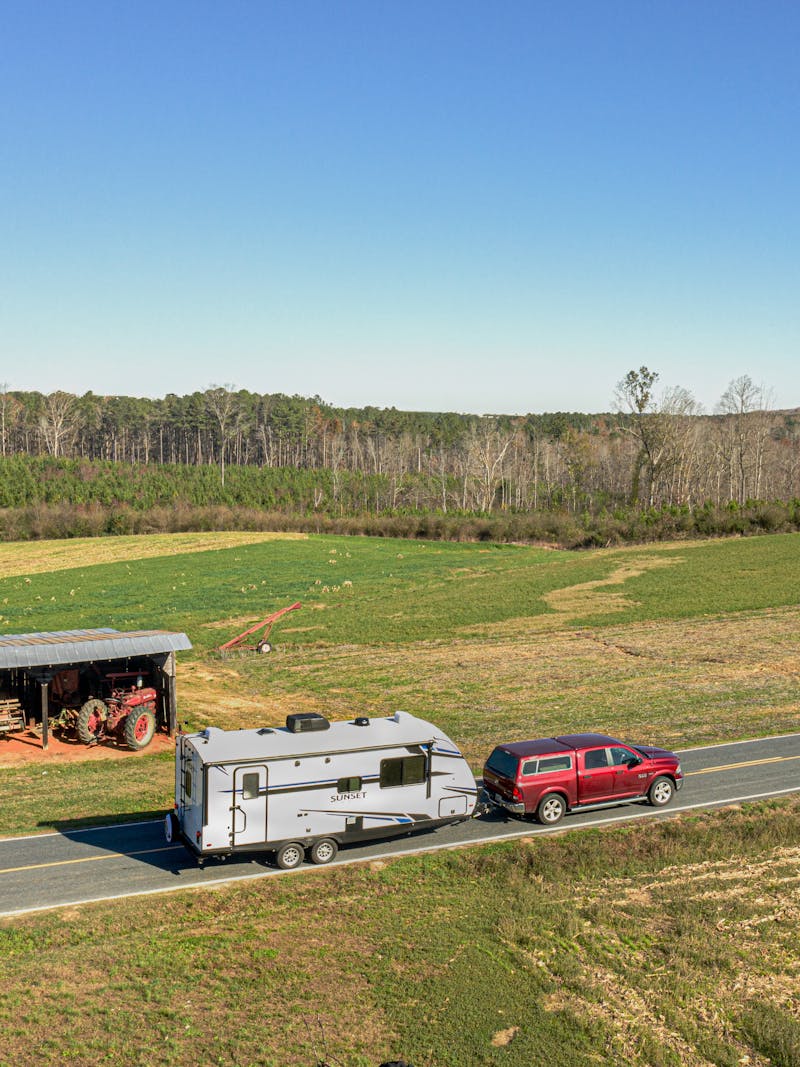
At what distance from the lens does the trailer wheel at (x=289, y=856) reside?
20672 millimetres

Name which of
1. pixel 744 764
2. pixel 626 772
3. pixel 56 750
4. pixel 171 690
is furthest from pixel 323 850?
pixel 744 764

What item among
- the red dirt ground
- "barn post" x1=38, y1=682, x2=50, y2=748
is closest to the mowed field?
the red dirt ground

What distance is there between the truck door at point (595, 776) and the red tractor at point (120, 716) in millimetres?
15829

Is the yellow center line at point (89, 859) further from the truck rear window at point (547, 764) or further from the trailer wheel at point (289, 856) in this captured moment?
the truck rear window at point (547, 764)

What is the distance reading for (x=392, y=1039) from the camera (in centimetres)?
1425

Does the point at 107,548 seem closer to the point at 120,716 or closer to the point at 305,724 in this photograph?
the point at 120,716

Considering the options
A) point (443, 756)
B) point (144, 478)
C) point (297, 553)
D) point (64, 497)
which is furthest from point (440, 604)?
point (144, 478)

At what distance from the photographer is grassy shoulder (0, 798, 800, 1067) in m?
14.2

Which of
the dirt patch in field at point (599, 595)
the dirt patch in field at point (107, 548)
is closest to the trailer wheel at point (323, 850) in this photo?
the dirt patch in field at point (599, 595)

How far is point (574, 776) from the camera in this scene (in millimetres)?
24250

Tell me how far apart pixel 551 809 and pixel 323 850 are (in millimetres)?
6457

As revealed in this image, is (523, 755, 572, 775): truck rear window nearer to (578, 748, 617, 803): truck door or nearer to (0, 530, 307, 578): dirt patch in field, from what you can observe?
(578, 748, 617, 803): truck door

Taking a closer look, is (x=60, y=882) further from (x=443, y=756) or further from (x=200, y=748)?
(x=443, y=756)

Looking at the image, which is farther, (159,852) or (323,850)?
(159,852)
